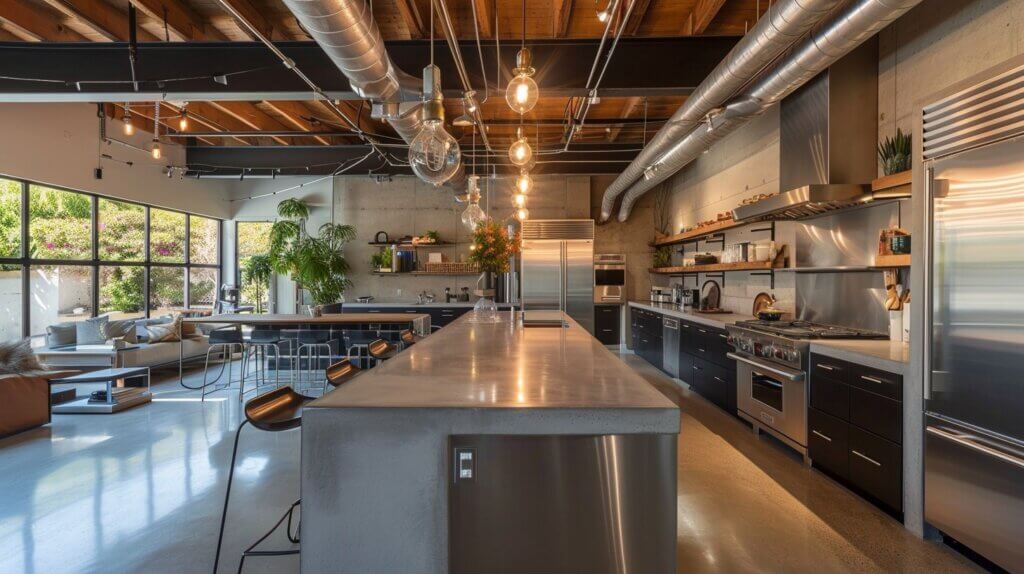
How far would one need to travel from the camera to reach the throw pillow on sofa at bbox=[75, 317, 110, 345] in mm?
6473

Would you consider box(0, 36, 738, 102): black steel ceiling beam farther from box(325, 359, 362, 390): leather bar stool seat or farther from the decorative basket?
the decorative basket

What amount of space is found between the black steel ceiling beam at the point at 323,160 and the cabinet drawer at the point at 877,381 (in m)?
5.41

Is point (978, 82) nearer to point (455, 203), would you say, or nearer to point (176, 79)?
point (176, 79)

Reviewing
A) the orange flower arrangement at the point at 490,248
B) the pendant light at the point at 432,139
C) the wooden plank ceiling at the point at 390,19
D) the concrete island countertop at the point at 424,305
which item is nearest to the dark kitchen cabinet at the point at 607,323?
the concrete island countertop at the point at 424,305

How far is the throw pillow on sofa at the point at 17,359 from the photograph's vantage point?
14.4 feet

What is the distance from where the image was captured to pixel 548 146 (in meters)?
8.12

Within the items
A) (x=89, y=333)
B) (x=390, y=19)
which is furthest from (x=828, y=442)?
(x=89, y=333)

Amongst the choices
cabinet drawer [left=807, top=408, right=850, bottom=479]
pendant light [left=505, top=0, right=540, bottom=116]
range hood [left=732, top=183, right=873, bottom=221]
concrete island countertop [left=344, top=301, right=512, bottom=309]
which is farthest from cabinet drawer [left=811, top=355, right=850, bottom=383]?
concrete island countertop [left=344, top=301, right=512, bottom=309]

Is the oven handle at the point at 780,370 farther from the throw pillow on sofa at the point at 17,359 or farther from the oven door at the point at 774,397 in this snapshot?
the throw pillow on sofa at the point at 17,359

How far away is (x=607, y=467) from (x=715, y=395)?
13.3ft

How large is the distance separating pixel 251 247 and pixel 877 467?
1077 cm

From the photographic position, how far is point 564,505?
61.9 inches

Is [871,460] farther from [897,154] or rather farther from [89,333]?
[89,333]

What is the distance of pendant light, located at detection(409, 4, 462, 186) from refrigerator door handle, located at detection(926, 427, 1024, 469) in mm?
2916
